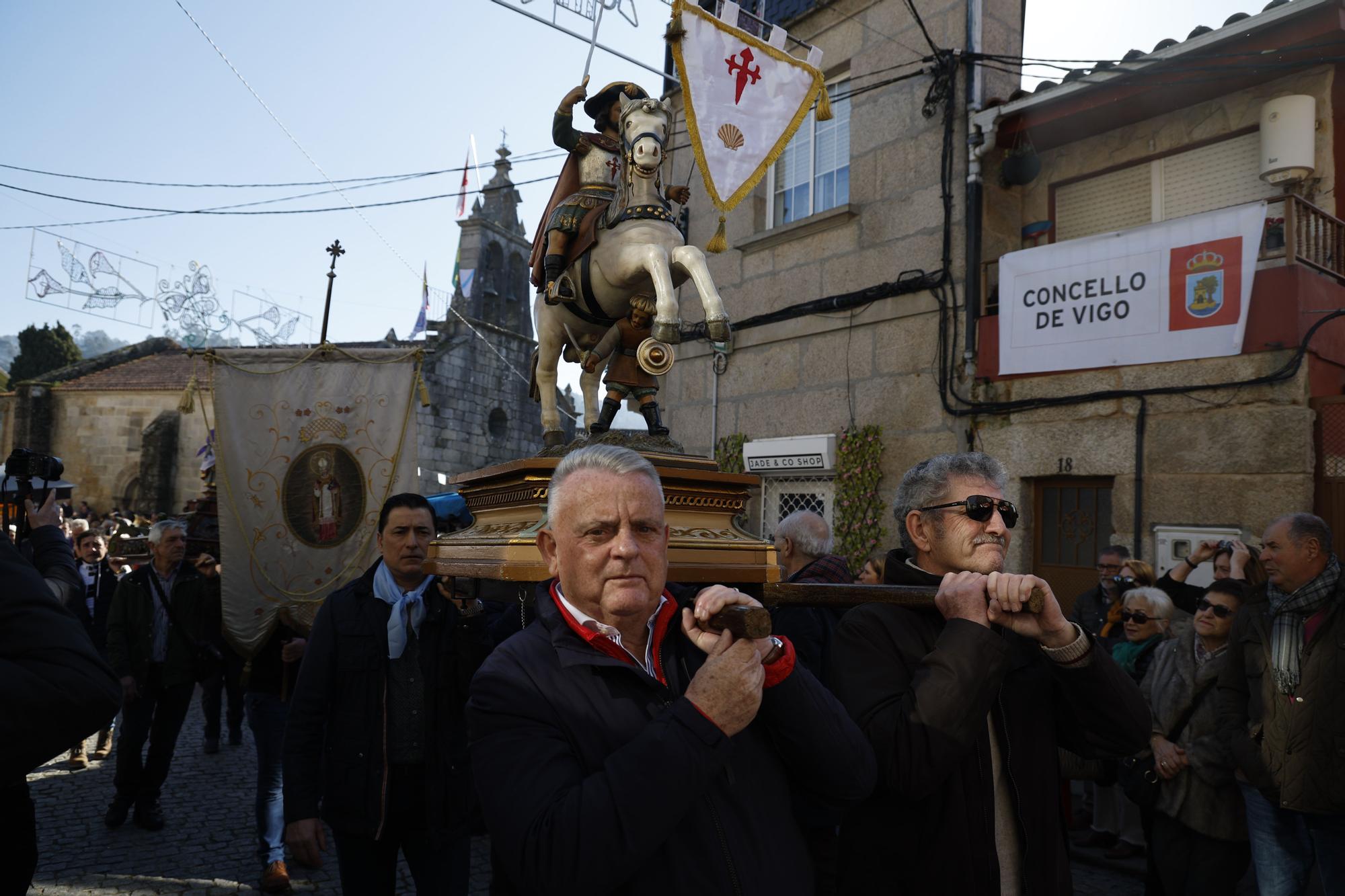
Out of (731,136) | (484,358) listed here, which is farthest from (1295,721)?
(484,358)

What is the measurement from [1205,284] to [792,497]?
4658mm

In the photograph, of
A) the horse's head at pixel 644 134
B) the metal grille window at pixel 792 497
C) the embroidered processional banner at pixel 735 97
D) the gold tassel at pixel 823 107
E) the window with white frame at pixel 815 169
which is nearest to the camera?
the horse's head at pixel 644 134

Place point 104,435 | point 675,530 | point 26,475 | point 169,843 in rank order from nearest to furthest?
point 675,530 → point 26,475 → point 169,843 → point 104,435

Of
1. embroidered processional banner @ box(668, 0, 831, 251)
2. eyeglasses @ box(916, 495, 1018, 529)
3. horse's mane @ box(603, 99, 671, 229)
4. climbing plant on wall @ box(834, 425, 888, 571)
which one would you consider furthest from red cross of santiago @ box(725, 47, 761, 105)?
climbing plant on wall @ box(834, 425, 888, 571)

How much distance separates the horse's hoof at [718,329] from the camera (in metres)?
2.59

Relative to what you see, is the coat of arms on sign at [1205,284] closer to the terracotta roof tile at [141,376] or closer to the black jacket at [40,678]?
the black jacket at [40,678]

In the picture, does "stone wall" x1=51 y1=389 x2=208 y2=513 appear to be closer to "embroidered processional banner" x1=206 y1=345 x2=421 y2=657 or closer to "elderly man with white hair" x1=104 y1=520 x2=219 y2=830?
"elderly man with white hair" x1=104 y1=520 x2=219 y2=830

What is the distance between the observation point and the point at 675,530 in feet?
8.54

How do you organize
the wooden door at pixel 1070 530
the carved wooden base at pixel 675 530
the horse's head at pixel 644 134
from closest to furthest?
the carved wooden base at pixel 675 530 < the horse's head at pixel 644 134 < the wooden door at pixel 1070 530

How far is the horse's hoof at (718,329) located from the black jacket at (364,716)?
4.70ft

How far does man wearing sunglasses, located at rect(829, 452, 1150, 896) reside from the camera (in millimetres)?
1878

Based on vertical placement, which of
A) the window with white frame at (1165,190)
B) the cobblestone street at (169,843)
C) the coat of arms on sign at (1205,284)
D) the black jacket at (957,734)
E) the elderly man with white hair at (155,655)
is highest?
the window with white frame at (1165,190)

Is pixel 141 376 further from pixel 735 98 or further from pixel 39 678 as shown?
pixel 39 678

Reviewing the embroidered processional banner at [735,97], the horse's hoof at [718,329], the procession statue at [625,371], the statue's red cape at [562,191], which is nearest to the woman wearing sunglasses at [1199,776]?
the procession statue at [625,371]
